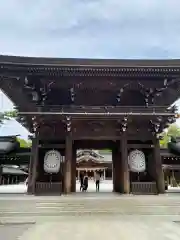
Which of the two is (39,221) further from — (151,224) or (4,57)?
(4,57)

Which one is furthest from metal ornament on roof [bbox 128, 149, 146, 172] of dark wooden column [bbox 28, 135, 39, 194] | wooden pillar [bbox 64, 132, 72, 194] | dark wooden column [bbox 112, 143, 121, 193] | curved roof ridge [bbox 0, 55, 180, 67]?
dark wooden column [bbox 28, 135, 39, 194]

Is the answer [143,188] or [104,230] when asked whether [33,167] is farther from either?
[104,230]

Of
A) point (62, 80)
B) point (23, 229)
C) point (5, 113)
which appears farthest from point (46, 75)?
point (5, 113)

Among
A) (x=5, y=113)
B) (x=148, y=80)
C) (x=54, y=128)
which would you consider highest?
(x=5, y=113)

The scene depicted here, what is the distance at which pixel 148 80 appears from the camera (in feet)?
48.2

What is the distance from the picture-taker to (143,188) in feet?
47.2

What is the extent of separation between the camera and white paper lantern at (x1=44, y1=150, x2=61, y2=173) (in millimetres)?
14672

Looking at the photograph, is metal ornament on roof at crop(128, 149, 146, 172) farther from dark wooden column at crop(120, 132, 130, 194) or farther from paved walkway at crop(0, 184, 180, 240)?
paved walkway at crop(0, 184, 180, 240)

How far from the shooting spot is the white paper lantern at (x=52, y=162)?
14.7 m

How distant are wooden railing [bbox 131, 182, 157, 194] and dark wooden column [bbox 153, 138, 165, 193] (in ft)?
0.89

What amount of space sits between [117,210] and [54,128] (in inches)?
245

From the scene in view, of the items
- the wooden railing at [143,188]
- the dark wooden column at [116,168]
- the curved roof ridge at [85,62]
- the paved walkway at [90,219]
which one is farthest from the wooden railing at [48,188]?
the curved roof ridge at [85,62]

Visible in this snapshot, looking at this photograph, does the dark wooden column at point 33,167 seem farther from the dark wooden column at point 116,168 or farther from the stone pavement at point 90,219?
the dark wooden column at point 116,168

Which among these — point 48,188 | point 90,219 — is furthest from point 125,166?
point 90,219
